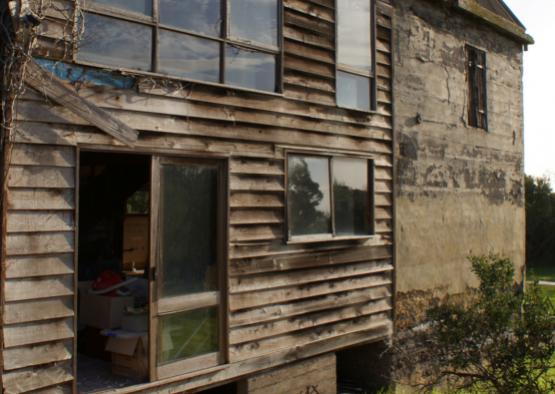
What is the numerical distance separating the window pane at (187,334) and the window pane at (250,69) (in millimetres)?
2756

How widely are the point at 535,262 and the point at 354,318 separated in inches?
1163

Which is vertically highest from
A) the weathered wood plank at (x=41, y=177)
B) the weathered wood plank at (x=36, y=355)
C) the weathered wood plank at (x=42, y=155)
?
the weathered wood plank at (x=42, y=155)

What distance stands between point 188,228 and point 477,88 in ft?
26.1

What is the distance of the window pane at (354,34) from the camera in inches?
343

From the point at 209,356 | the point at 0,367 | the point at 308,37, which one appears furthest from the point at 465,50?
the point at 0,367

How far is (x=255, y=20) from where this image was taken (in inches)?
296

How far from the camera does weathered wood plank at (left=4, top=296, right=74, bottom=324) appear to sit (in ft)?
17.1

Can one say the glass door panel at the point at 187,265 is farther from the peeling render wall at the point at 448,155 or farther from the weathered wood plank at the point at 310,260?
the peeling render wall at the point at 448,155

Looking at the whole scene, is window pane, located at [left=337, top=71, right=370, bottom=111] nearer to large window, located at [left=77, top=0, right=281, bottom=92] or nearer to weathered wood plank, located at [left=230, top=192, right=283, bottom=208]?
large window, located at [left=77, top=0, right=281, bottom=92]

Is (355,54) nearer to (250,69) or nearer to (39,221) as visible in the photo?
(250,69)

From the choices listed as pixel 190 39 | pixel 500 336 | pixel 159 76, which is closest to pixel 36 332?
pixel 159 76

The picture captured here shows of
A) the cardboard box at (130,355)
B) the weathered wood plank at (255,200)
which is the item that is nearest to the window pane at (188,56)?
the weathered wood plank at (255,200)

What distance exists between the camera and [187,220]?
21.7 feet

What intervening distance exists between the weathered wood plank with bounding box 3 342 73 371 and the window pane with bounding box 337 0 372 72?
17.6 ft
